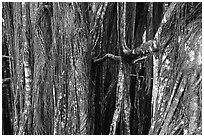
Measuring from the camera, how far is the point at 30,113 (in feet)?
4.06

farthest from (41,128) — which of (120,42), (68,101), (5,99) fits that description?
(120,42)

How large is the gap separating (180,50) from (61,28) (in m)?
0.41

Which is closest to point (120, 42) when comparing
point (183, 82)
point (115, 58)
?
point (115, 58)

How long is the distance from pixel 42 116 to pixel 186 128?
0.54m

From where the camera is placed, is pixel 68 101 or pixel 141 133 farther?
pixel 141 133

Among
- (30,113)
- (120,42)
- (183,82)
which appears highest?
(120,42)

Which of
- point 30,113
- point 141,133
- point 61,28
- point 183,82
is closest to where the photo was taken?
point 183,82

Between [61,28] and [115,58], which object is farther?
[115,58]

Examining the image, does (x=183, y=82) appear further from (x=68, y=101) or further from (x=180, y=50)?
(x=68, y=101)

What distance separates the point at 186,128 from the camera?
96 cm

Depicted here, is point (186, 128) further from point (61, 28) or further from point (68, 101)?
point (61, 28)

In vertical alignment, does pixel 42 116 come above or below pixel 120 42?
below

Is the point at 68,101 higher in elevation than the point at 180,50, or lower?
lower

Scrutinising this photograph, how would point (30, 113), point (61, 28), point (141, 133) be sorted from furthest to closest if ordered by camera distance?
point (141, 133)
point (30, 113)
point (61, 28)
